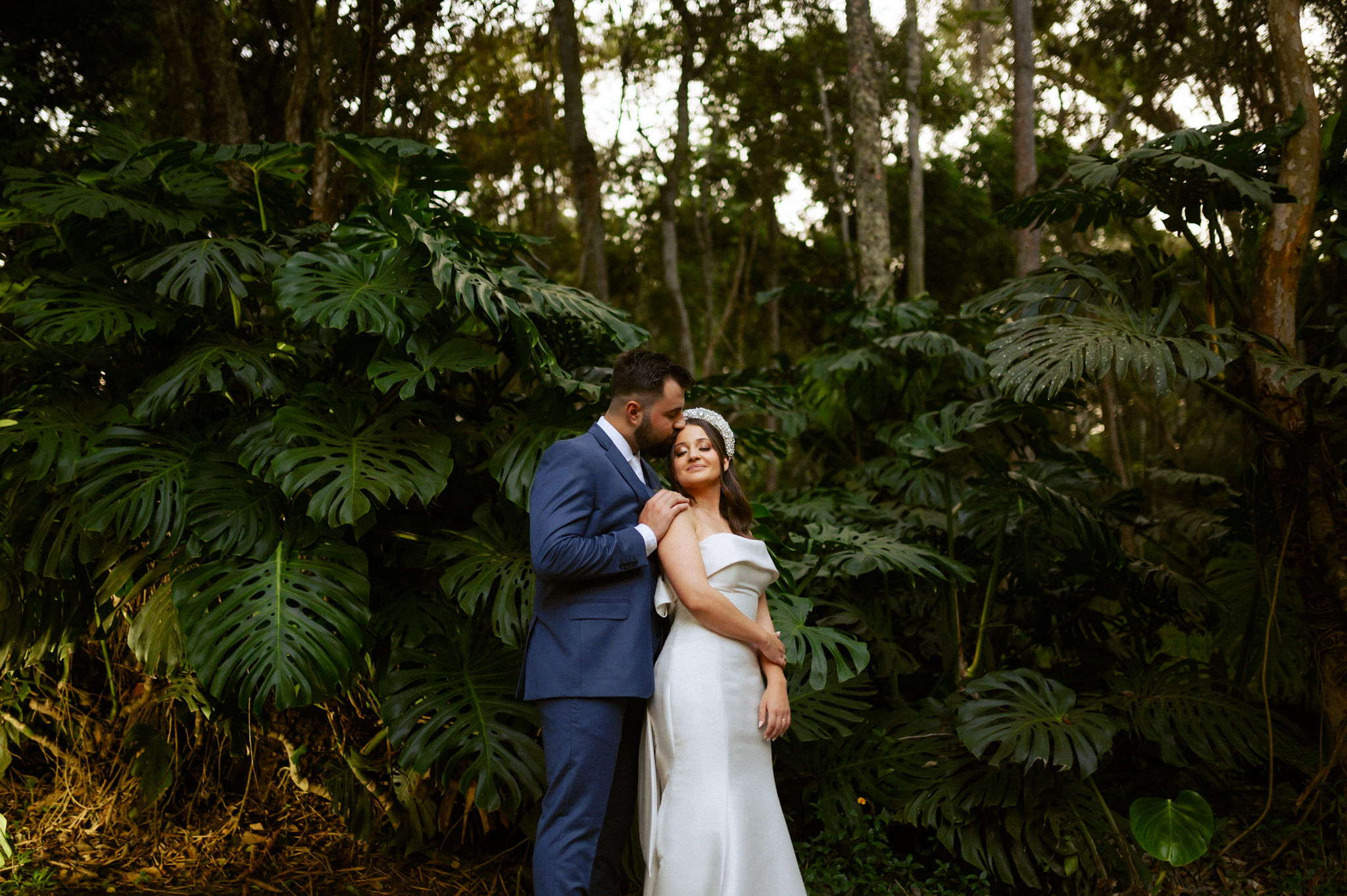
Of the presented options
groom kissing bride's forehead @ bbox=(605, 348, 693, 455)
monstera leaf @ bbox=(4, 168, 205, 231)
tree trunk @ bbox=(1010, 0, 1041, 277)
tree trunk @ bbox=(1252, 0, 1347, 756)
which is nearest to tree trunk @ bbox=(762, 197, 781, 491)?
tree trunk @ bbox=(1010, 0, 1041, 277)

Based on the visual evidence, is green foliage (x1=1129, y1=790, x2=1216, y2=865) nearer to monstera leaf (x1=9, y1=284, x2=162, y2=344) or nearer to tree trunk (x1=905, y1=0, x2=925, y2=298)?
monstera leaf (x1=9, y1=284, x2=162, y2=344)

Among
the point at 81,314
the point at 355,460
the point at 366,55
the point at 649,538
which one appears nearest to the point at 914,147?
the point at 366,55

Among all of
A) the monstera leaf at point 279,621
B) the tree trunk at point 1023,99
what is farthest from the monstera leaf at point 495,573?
the tree trunk at point 1023,99

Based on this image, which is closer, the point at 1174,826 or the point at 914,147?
the point at 1174,826

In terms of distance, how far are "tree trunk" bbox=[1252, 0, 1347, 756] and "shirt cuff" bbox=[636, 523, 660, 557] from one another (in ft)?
7.61

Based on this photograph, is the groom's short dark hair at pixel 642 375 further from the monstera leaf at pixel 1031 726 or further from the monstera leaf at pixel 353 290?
Answer: the monstera leaf at pixel 1031 726

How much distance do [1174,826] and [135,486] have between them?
3407mm

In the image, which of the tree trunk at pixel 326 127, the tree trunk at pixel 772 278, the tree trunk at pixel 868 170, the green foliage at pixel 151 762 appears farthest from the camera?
the tree trunk at pixel 772 278

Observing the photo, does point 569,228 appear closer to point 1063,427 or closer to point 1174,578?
point 1063,427

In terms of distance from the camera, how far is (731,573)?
2.41 metres

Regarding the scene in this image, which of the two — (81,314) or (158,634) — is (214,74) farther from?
(158,634)

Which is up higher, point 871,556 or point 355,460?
point 355,460

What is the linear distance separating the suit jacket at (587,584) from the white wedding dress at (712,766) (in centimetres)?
10

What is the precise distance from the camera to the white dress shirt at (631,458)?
7.76 feet
